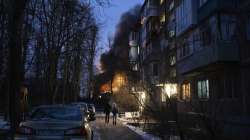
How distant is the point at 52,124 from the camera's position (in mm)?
11719

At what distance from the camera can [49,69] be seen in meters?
35.6

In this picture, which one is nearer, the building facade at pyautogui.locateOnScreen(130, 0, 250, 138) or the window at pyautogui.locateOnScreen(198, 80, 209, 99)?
the building facade at pyautogui.locateOnScreen(130, 0, 250, 138)

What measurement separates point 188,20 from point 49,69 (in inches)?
432

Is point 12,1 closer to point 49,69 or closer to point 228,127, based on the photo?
point 228,127

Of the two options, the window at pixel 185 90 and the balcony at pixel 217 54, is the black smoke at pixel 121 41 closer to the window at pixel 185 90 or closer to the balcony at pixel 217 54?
the window at pixel 185 90

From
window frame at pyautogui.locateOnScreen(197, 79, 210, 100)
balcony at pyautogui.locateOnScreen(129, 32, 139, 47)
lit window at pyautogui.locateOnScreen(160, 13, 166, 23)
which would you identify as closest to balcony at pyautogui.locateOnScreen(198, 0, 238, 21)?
window frame at pyautogui.locateOnScreen(197, 79, 210, 100)

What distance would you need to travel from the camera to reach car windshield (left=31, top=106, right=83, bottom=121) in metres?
12.6

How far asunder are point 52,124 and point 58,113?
3.73ft

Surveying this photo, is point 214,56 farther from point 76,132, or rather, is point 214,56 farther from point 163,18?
point 163,18

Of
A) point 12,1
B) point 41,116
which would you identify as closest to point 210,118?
point 41,116

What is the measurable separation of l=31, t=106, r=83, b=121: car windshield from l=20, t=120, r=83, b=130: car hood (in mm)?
506

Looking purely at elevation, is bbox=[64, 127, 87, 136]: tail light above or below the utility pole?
below

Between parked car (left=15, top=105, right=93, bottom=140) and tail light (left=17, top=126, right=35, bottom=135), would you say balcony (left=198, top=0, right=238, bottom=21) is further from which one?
tail light (left=17, top=126, right=35, bottom=135)

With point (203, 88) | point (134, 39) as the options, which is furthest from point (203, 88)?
point (134, 39)
